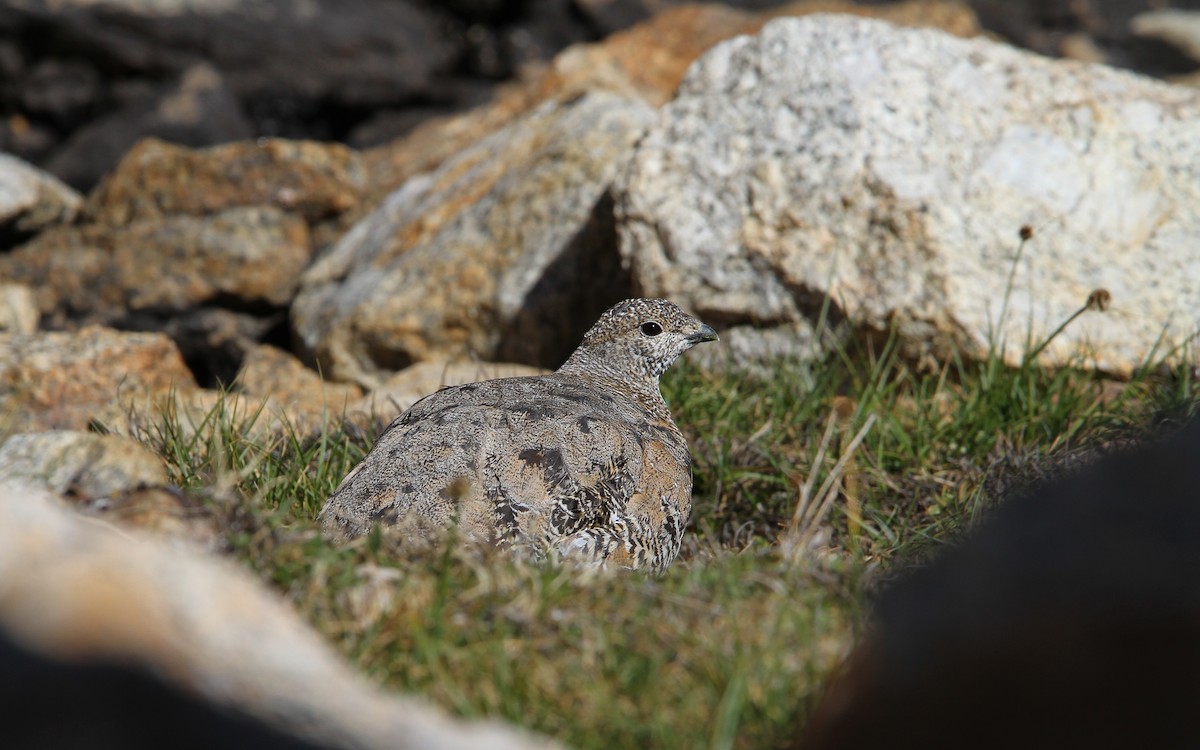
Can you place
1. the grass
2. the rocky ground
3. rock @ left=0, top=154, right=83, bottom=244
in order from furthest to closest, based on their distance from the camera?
rock @ left=0, top=154, right=83, bottom=244
the rocky ground
the grass

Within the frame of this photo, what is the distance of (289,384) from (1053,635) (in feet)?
20.1

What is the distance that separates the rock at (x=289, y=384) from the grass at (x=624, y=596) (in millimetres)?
1310

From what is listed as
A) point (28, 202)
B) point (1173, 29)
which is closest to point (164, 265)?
point (28, 202)

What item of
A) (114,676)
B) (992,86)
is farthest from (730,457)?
(114,676)

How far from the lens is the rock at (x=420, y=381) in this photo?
661 cm

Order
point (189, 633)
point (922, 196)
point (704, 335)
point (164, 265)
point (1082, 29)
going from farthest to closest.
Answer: point (1082, 29) < point (164, 265) < point (922, 196) < point (704, 335) < point (189, 633)

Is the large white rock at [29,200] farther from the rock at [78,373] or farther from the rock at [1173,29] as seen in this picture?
the rock at [1173,29]

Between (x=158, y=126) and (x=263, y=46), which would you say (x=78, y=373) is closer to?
(x=158, y=126)

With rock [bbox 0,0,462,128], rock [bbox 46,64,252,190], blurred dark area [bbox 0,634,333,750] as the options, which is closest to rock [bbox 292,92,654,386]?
rock [bbox 46,64,252,190]

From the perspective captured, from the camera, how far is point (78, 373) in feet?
23.1

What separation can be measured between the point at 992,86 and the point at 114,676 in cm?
641

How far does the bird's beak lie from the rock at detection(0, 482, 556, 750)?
3792 millimetres

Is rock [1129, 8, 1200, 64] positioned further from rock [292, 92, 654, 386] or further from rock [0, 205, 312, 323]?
rock [0, 205, 312, 323]

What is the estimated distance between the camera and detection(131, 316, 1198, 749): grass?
123 inches
